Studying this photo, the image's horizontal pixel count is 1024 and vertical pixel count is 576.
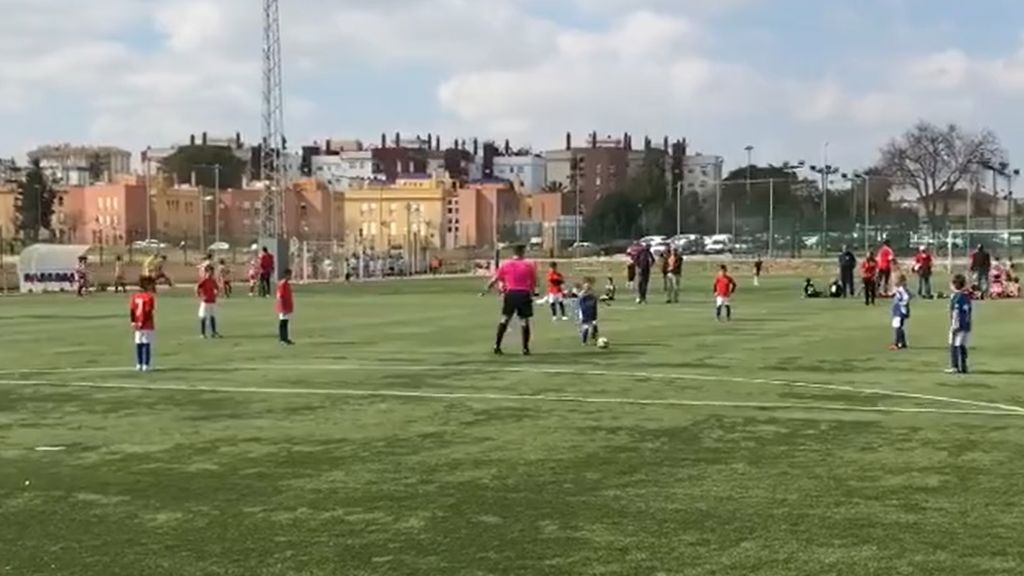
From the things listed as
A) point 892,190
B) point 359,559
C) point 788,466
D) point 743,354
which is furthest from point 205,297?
point 892,190

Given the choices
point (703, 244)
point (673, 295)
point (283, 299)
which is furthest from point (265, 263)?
Answer: point (703, 244)

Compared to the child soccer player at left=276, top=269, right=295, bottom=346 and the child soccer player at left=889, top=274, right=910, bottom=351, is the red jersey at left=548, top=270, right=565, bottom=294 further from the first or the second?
the child soccer player at left=889, top=274, right=910, bottom=351

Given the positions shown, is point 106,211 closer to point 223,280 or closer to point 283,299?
point 223,280

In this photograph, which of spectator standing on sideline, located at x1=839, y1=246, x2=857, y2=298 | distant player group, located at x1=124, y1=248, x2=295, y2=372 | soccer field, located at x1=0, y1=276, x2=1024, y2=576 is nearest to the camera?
soccer field, located at x1=0, y1=276, x2=1024, y2=576

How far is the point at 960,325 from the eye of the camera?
17.8 m

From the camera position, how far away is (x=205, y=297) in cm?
2545

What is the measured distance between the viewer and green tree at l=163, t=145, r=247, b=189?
174250 mm

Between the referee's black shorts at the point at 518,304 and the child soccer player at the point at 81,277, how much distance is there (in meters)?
33.0

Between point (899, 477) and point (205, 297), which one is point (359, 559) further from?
point (205, 297)

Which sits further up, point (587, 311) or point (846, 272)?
point (846, 272)

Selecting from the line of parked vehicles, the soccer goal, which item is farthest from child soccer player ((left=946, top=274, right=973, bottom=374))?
the line of parked vehicles

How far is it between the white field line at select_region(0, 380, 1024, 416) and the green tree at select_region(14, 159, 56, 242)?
121 meters

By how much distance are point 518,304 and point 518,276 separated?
1.48ft

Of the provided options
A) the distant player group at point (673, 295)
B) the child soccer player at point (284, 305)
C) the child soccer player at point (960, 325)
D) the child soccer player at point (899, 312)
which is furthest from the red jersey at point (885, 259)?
the child soccer player at point (960, 325)
